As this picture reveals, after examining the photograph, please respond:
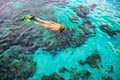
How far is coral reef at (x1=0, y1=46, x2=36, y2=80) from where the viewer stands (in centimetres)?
517

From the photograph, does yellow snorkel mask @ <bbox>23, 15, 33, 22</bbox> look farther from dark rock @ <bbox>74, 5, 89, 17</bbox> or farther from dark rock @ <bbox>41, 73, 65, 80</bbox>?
dark rock @ <bbox>41, 73, 65, 80</bbox>

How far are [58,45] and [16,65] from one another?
1.53 metres

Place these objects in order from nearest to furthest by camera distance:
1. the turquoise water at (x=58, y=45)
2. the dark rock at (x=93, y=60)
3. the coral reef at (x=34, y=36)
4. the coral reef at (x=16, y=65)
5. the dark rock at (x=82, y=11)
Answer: the coral reef at (x=16, y=65), the turquoise water at (x=58, y=45), the dark rock at (x=93, y=60), the coral reef at (x=34, y=36), the dark rock at (x=82, y=11)

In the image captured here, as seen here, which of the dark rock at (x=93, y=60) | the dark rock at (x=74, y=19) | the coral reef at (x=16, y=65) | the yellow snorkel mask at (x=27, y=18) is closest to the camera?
the coral reef at (x=16, y=65)

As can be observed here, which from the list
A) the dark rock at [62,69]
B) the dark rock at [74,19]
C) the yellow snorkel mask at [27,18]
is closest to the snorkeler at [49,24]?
the yellow snorkel mask at [27,18]

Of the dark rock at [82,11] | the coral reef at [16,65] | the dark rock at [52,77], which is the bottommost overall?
the dark rock at [52,77]

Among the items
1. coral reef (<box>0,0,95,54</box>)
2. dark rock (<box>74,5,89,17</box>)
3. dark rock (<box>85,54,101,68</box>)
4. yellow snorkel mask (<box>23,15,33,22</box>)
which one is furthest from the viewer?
dark rock (<box>74,5,89,17</box>)

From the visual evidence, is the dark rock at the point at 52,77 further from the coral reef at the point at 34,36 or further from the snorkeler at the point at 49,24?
the snorkeler at the point at 49,24

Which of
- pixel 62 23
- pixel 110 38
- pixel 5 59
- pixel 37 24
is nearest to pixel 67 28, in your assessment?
pixel 62 23

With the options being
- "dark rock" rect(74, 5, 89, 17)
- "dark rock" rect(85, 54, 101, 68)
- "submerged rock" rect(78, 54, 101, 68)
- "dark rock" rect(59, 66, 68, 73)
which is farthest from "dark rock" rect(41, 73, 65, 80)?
"dark rock" rect(74, 5, 89, 17)

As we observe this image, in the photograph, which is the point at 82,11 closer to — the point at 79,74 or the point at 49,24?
the point at 49,24

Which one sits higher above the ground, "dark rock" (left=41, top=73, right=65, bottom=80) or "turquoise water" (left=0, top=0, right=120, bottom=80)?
"turquoise water" (left=0, top=0, right=120, bottom=80)

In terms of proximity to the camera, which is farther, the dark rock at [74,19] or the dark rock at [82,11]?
the dark rock at [82,11]

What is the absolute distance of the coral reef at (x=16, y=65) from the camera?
5.17 meters
